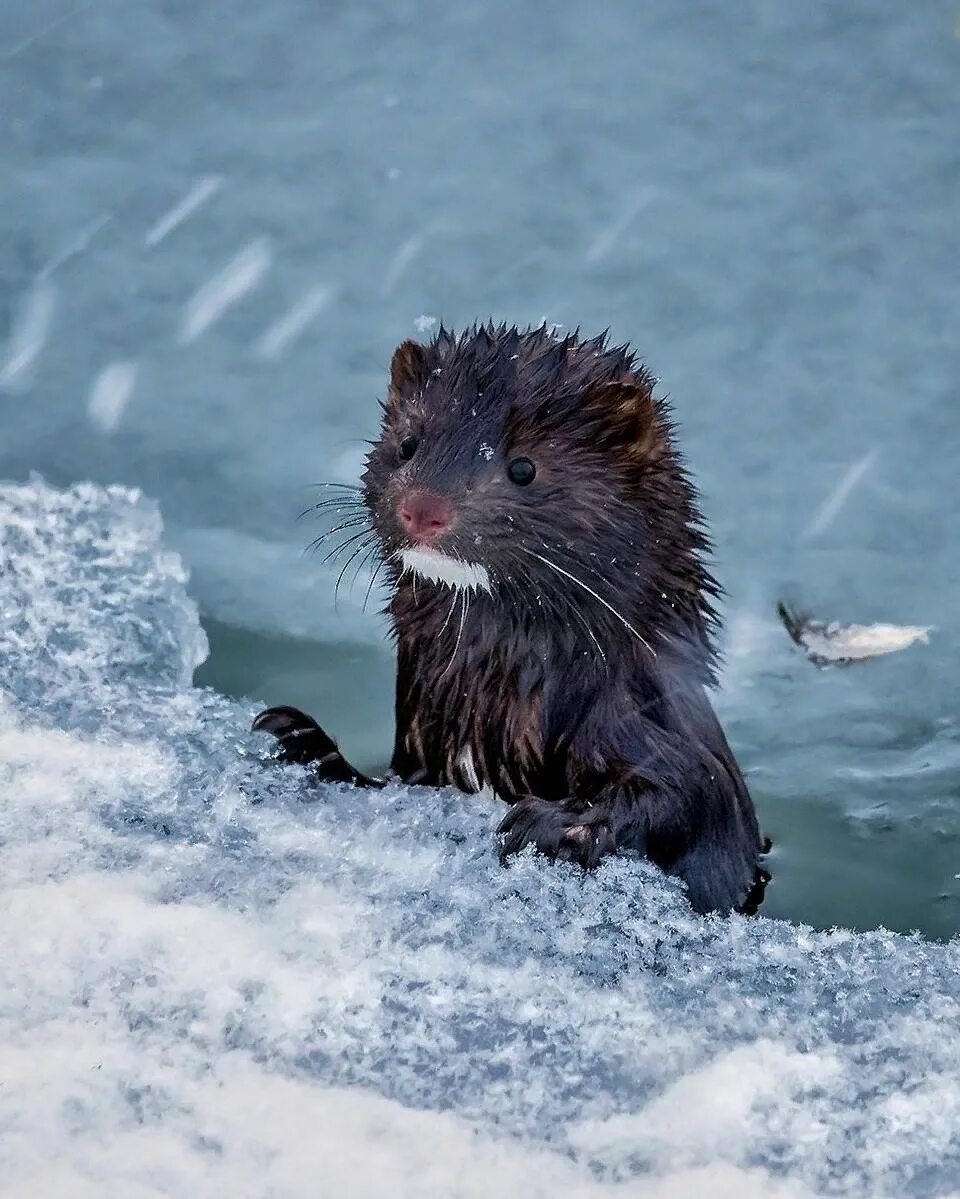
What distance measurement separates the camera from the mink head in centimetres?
310

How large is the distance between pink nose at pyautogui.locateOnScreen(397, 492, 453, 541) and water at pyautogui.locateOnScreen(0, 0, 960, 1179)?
2.07 m

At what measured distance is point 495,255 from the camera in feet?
19.4

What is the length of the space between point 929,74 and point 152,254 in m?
3.13

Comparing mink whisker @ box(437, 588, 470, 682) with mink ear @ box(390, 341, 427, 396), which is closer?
mink whisker @ box(437, 588, 470, 682)

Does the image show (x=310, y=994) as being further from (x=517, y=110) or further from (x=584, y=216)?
(x=517, y=110)

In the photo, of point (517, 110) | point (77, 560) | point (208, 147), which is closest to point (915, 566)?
point (517, 110)

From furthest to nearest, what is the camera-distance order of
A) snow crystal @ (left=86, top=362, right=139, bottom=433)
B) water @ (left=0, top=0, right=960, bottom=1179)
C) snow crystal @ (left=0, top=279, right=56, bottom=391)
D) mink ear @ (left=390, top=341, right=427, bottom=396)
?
snow crystal @ (left=0, top=279, right=56, bottom=391) < snow crystal @ (left=86, top=362, right=139, bottom=433) < water @ (left=0, top=0, right=960, bottom=1179) < mink ear @ (left=390, top=341, right=427, bottom=396)

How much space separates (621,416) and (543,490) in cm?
24

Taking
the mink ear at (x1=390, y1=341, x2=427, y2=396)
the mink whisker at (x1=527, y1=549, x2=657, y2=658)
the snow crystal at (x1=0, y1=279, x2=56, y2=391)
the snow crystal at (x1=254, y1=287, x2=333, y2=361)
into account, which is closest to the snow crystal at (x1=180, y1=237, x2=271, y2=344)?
the snow crystal at (x1=254, y1=287, x2=333, y2=361)

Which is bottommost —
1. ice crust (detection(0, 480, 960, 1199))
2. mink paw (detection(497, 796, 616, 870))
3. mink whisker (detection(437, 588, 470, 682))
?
ice crust (detection(0, 480, 960, 1199))

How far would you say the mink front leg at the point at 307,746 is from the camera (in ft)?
11.7

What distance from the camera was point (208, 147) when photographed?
20.5ft

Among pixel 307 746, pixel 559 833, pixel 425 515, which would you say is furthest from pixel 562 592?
pixel 307 746

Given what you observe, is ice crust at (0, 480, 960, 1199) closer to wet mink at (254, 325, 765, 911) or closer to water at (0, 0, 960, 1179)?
wet mink at (254, 325, 765, 911)
